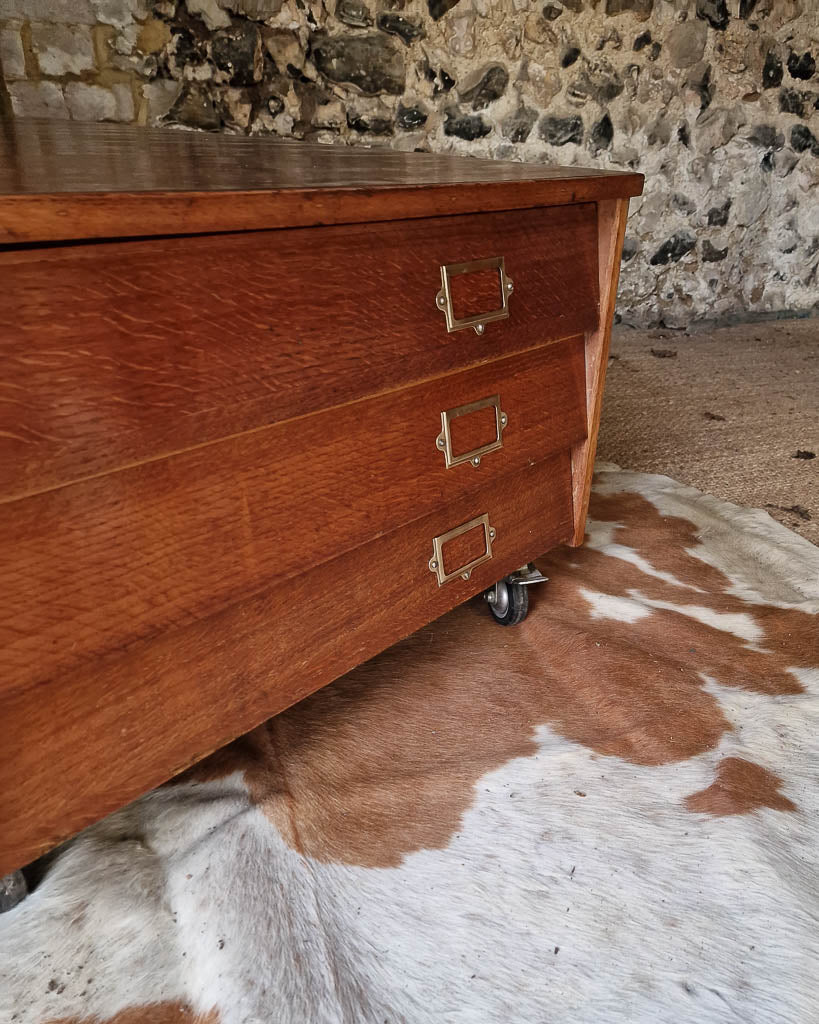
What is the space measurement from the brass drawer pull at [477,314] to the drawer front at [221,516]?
0.18 ft

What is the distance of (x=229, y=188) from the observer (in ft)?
1.64

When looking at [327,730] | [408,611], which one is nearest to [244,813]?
[327,730]

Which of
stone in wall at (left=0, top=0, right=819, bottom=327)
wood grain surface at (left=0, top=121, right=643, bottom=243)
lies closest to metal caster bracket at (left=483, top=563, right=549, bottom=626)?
wood grain surface at (left=0, top=121, right=643, bottom=243)

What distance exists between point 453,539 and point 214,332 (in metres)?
0.37

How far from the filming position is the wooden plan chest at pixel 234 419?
47 centimetres

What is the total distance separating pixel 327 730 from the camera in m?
0.85

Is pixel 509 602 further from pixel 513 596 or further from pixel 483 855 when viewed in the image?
pixel 483 855

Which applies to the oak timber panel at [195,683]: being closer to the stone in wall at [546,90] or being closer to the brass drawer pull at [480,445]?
the brass drawer pull at [480,445]

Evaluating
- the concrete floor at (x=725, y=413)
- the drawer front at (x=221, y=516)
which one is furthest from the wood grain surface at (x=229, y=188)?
the concrete floor at (x=725, y=413)

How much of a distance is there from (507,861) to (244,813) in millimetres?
253

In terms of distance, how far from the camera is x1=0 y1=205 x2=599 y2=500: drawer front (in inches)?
17.8

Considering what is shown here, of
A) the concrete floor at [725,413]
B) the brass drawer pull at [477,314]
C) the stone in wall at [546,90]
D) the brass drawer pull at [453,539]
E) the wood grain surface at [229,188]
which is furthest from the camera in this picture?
the stone in wall at [546,90]

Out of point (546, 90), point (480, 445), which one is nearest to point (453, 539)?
point (480, 445)

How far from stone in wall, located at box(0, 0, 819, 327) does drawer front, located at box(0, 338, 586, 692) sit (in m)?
1.49
